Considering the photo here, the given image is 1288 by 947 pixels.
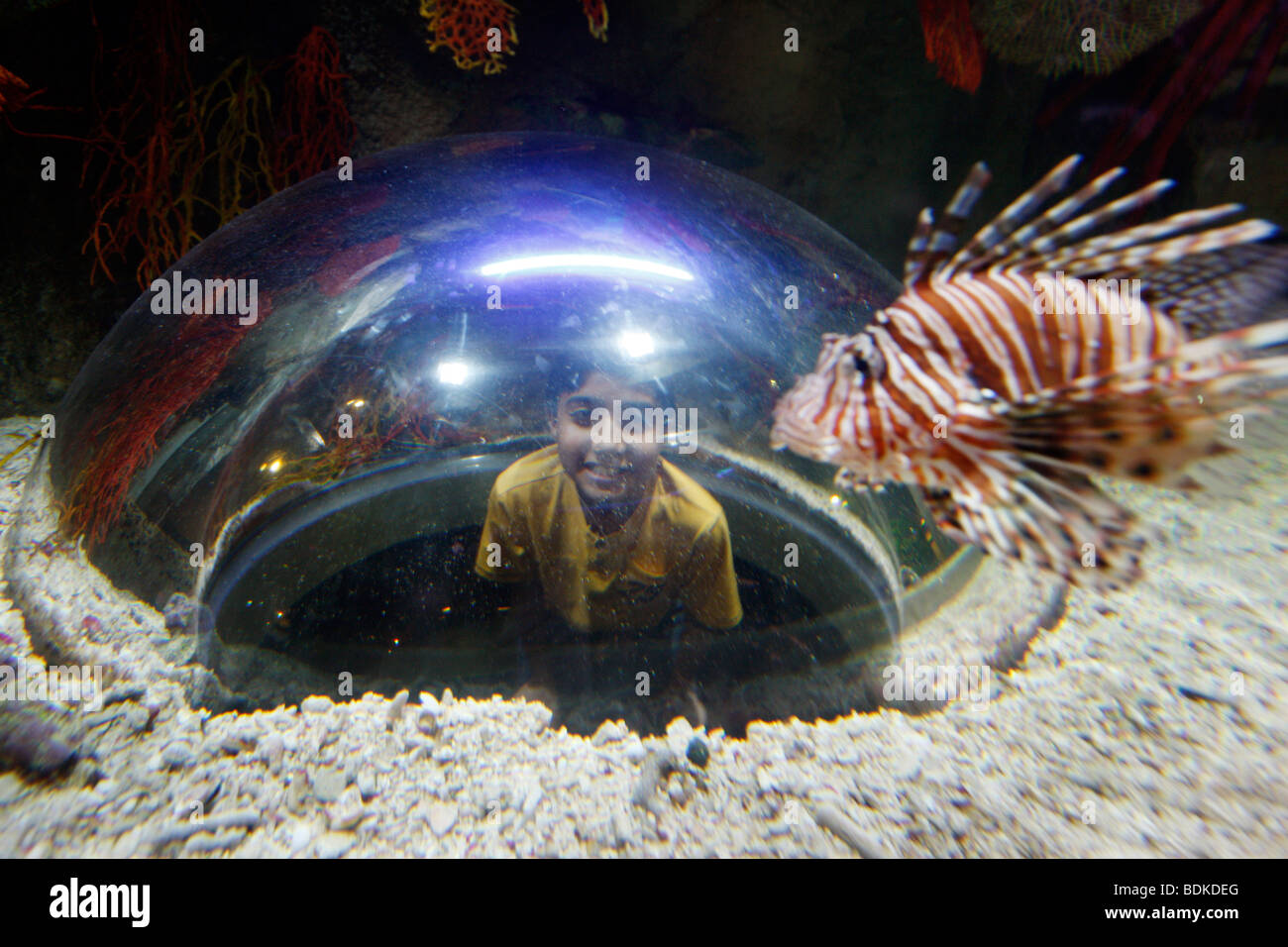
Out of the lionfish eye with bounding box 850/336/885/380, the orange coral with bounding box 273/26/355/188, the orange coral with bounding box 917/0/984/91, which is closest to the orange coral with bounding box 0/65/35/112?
the orange coral with bounding box 273/26/355/188

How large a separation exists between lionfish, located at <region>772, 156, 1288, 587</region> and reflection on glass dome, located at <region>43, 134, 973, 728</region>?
54cm

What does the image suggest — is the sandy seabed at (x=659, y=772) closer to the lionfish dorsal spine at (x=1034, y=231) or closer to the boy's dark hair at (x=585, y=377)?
the lionfish dorsal spine at (x=1034, y=231)

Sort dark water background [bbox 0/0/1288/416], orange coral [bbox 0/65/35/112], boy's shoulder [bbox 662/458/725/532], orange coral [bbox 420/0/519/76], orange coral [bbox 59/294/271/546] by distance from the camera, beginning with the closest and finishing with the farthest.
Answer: boy's shoulder [bbox 662/458/725/532]
orange coral [bbox 59/294/271/546]
orange coral [bbox 0/65/35/112]
orange coral [bbox 420/0/519/76]
dark water background [bbox 0/0/1288/416]

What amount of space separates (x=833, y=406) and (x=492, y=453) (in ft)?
4.05

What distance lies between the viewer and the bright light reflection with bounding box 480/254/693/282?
86.9 inches

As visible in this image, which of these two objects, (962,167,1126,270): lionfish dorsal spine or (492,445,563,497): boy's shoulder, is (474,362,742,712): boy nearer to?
(492,445,563,497): boy's shoulder

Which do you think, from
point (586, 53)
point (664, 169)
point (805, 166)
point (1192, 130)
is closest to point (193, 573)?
point (664, 169)

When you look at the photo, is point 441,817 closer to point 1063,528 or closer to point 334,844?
point 334,844

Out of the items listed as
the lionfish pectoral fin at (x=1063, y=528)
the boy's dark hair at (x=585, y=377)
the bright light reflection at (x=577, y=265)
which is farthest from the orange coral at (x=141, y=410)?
the lionfish pectoral fin at (x=1063, y=528)

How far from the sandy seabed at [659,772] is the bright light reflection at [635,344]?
1195 millimetres

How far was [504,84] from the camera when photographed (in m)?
4.57

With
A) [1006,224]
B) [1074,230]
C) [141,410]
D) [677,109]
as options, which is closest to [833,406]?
[1006,224]

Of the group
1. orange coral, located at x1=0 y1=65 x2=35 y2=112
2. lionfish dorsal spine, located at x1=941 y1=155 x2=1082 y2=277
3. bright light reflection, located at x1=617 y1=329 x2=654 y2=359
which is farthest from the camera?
orange coral, located at x1=0 y1=65 x2=35 y2=112
